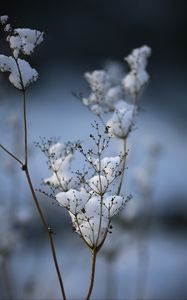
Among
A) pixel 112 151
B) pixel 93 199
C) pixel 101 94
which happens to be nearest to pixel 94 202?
pixel 93 199

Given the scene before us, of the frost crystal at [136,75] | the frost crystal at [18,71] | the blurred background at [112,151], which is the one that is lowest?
the frost crystal at [18,71]

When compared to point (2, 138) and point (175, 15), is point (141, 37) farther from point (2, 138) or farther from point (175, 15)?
point (2, 138)

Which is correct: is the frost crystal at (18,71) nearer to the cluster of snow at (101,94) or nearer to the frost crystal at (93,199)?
the frost crystal at (93,199)

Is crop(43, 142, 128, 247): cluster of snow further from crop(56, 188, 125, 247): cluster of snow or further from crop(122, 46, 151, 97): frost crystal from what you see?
crop(122, 46, 151, 97): frost crystal

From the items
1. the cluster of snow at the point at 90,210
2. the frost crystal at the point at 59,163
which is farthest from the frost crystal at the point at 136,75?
the cluster of snow at the point at 90,210

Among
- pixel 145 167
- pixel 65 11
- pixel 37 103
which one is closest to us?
pixel 145 167

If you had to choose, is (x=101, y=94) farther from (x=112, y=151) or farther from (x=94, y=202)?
(x=112, y=151)

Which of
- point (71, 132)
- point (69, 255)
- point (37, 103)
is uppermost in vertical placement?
point (37, 103)

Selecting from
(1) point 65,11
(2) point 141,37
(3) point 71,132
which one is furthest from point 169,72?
(3) point 71,132
